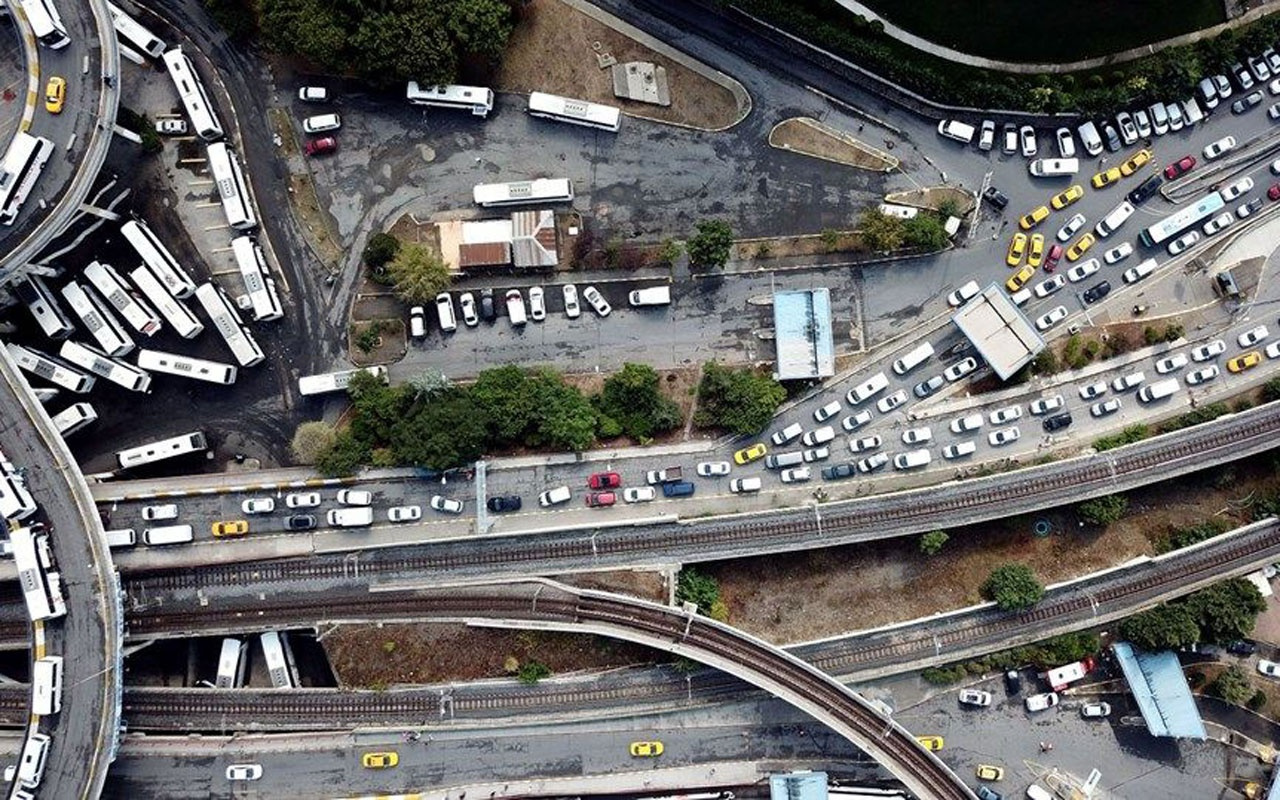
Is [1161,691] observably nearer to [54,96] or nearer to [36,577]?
[36,577]

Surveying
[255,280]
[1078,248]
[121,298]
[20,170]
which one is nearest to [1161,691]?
[1078,248]

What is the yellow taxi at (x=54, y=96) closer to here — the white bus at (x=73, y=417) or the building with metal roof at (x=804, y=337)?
the white bus at (x=73, y=417)

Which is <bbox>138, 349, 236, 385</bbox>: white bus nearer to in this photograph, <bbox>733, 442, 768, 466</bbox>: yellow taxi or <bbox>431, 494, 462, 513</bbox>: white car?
<bbox>431, 494, 462, 513</bbox>: white car

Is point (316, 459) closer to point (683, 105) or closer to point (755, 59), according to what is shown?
point (683, 105)

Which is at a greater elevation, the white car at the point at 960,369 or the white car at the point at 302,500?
the white car at the point at 960,369

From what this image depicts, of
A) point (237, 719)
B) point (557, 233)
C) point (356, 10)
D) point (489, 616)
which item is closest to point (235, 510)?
point (237, 719)

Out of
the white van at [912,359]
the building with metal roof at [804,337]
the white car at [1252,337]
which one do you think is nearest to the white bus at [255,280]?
the building with metal roof at [804,337]

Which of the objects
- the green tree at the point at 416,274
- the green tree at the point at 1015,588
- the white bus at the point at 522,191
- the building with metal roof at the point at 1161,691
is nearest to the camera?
the building with metal roof at the point at 1161,691
